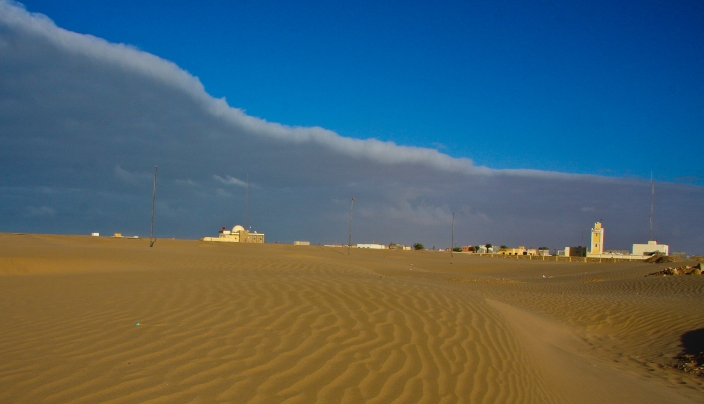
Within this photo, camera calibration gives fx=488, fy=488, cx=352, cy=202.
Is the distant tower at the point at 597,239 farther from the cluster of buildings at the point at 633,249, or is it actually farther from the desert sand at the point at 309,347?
the desert sand at the point at 309,347

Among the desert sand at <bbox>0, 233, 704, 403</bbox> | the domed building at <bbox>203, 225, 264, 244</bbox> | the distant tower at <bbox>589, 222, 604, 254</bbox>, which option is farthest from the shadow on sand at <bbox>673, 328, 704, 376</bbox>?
the distant tower at <bbox>589, 222, 604, 254</bbox>

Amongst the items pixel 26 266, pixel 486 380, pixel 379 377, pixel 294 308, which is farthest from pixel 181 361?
pixel 26 266

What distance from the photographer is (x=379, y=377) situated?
5.57m

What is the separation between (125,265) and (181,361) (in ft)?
53.0

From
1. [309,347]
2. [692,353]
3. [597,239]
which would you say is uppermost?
[597,239]

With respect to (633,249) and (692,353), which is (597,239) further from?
(692,353)

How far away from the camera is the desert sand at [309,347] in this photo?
4.93 meters

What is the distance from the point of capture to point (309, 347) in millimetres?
6316

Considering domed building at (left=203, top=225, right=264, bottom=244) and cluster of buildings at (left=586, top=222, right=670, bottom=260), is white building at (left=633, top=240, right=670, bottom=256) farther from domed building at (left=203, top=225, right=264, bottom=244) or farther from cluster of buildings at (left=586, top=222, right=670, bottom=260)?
domed building at (left=203, top=225, right=264, bottom=244)

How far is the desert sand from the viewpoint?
16.2ft

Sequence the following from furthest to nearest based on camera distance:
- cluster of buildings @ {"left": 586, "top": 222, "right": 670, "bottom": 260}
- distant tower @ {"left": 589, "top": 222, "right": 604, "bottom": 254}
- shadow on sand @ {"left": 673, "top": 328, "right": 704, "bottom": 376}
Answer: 1. distant tower @ {"left": 589, "top": 222, "right": 604, "bottom": 254}
2. cluster of buildings @ {"left": 586, "top": 222, "right": 670, "bottom": 260}
3. shadow on sand @ {"left": 673, "top": 328, "right": 704, "bottom": 376}

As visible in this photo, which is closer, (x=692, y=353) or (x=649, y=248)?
(x=692, y=353)

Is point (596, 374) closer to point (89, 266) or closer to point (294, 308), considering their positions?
point (294, 308)

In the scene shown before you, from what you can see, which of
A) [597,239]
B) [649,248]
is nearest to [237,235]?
[597,239]
